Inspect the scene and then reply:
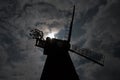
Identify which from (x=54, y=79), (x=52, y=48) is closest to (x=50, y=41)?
(x=52, y=48)

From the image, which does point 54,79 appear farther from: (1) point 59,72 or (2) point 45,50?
(2) point 45,50

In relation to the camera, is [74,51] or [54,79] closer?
[54,79]

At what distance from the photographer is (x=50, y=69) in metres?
15.6

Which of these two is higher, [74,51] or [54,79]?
[74,51]

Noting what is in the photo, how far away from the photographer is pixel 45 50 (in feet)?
58.0

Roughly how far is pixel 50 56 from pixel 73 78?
3.36m

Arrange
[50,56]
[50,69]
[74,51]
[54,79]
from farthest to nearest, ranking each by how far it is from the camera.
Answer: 1. [74,51]
2. [50,56]
3. [50,69]
4. [54,79]

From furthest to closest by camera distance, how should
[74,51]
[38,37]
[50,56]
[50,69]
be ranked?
[74,51] < [38,37] < [50,56] < [50,69]

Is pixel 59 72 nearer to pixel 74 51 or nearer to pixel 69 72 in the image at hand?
pixel 69 72

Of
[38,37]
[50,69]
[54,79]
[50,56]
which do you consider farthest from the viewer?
[38,37]

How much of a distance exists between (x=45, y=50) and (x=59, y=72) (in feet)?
11.6

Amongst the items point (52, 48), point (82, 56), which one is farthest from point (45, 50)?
point (82, 56)

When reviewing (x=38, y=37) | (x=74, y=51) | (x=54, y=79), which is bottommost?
(x=54, y=79)

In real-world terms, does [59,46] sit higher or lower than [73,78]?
higher
